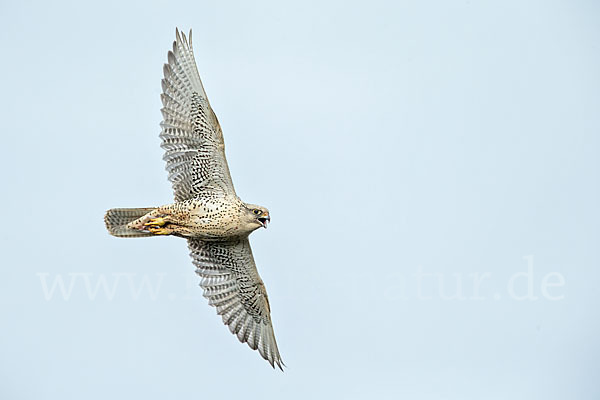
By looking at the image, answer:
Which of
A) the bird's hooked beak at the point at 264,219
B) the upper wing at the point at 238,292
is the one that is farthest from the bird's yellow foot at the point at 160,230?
the bird's hooked beak at the point at 264,219

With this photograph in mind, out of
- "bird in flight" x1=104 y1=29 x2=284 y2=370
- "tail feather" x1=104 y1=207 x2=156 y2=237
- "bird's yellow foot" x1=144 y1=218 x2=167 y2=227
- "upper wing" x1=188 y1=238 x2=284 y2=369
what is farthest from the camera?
"upper wing" x1=188 y1=238 x2=284 y2=369

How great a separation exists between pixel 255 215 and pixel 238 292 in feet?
7.79

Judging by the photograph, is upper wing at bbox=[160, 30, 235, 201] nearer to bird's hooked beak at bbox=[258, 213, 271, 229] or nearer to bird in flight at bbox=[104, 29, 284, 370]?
bird in flight at bbox=[104, 29, 284, 370]

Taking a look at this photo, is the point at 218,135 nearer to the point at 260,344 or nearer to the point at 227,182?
the point at 227,182

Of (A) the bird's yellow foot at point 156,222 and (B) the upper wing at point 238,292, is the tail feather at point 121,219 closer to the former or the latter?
(A) the bird's yellow foot at point 156,222

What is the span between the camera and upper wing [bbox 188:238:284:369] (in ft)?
65.0

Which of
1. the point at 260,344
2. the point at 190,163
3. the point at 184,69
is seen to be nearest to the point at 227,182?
the point at 190,163

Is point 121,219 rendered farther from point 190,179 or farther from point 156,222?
point 190,179

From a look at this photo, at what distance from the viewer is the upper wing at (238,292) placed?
19812 millimetres

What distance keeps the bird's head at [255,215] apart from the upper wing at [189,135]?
2.01 feet

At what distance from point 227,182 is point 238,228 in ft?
2.70

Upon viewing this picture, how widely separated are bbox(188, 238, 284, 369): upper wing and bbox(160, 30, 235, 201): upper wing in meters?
1.44

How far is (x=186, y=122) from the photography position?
18656 millimetres

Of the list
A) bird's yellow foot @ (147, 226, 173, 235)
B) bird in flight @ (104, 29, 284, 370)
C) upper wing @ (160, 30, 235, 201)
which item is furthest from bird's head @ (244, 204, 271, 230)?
bird's yellow foot @ (147, 226, 173, 235)
